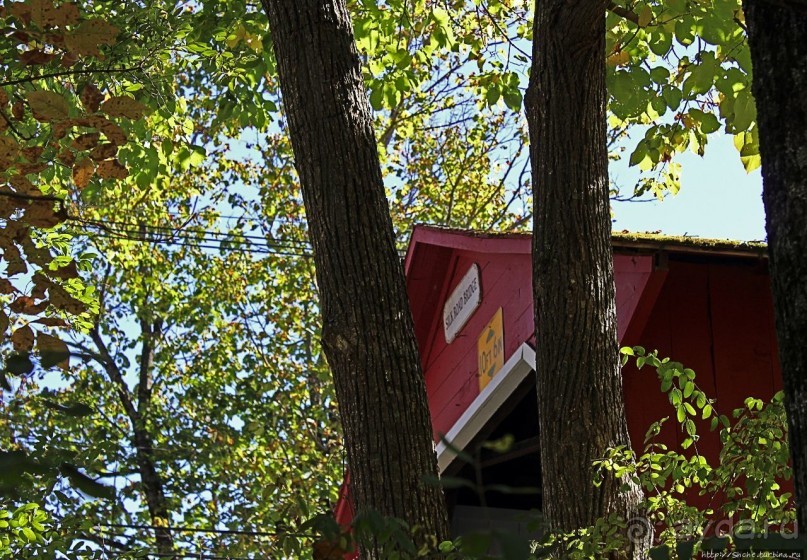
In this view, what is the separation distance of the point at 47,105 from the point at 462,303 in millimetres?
6084

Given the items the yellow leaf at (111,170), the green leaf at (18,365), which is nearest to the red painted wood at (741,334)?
the yellow leaf at (111,170)

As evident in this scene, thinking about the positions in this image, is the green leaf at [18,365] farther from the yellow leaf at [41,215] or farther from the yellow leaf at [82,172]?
the yellow leaf at [82,172]

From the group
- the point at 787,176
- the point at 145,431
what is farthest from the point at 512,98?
the point at 145,431

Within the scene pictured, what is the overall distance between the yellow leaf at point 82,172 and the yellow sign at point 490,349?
4.54 m

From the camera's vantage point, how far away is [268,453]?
21.5m

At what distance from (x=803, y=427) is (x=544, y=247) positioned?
2.29m

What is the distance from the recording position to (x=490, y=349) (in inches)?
348

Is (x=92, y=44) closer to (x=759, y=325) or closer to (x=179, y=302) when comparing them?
(x=759, y=325)

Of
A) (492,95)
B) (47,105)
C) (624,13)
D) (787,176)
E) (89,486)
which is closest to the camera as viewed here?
(89,486)

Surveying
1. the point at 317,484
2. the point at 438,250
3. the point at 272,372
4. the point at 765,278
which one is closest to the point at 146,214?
the point at 272,372

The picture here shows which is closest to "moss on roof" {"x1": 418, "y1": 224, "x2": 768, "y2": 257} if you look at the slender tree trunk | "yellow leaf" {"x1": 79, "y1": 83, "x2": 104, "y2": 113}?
"yellow leaf" {"x1": 79, "y1": 83, "x2": 104, "y2": 113}

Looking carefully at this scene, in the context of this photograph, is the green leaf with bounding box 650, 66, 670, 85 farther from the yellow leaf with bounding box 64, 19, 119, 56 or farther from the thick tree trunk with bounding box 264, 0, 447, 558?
the yellow leaf with bounding box 64, 19, 119, 56

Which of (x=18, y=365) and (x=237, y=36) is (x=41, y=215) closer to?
(x=18, y=365)

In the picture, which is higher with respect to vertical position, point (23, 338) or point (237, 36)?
point (237, 36)
